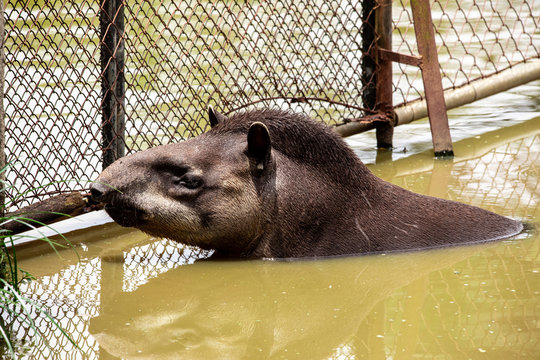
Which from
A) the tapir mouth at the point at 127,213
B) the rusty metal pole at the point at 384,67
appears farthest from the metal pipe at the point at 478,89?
the tapir mouth at the point at 127,213

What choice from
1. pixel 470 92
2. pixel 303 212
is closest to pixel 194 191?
pixel 303 212

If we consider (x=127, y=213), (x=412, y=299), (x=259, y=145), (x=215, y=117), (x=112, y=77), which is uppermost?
(x=112, y=77)

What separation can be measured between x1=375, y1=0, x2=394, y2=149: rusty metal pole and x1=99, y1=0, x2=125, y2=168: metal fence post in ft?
8.28

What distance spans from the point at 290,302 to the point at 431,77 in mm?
3577

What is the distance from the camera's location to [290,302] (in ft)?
14.7

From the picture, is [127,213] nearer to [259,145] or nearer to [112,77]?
[259,145]

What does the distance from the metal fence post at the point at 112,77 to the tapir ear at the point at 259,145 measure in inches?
55.4

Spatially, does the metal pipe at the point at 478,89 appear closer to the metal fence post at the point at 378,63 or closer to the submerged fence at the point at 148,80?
the submerged fence at the point at 148,80

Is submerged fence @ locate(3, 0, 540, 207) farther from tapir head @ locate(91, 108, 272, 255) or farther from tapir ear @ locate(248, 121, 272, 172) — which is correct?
tapir ear @ locate(248, 121, 272, 172)

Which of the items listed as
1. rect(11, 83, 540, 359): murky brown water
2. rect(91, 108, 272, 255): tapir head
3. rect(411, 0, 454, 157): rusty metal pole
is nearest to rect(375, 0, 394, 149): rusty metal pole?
rect(411, 0, 454, 157): rusty metal pole

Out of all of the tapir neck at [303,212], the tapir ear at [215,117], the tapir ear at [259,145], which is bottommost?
the tapir neck at [303,212]

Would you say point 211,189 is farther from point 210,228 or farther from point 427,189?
point 427,189

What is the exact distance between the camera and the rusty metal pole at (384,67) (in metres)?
7.68

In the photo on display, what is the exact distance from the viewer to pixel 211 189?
5023mm
